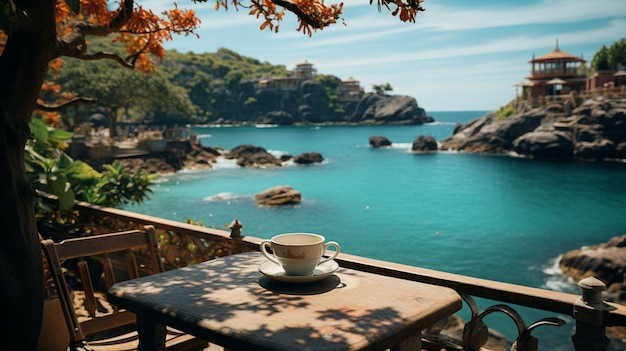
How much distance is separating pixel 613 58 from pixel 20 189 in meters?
64.9

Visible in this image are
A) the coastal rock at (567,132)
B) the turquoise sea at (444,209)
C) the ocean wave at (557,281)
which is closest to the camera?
the ocean wave at (557,281)

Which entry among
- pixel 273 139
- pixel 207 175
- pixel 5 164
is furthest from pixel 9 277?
pixel 273 139

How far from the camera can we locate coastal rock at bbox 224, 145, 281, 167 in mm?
49625

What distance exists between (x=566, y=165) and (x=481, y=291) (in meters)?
49.3

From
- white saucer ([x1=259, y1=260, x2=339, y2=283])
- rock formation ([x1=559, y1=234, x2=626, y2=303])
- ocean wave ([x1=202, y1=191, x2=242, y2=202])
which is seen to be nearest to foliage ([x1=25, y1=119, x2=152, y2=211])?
white saucer ([x1=259, y1=260, x2=339, y2=283])

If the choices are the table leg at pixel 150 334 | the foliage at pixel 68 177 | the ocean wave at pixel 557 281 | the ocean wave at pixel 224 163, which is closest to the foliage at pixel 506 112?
the ocean wave at pixel 224 163

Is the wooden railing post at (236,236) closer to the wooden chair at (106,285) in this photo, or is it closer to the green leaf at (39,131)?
the wooden chair at (106,285)

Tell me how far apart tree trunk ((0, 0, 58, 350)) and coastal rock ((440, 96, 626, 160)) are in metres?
51.0

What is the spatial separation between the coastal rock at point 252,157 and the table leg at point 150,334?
46757 mm

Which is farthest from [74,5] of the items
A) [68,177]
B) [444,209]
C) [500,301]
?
[444,209]

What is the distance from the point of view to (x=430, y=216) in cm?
3136

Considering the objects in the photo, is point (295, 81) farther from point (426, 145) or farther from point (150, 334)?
point (150, 334)

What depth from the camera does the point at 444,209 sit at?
33500mm

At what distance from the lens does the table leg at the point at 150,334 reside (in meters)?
2.60
